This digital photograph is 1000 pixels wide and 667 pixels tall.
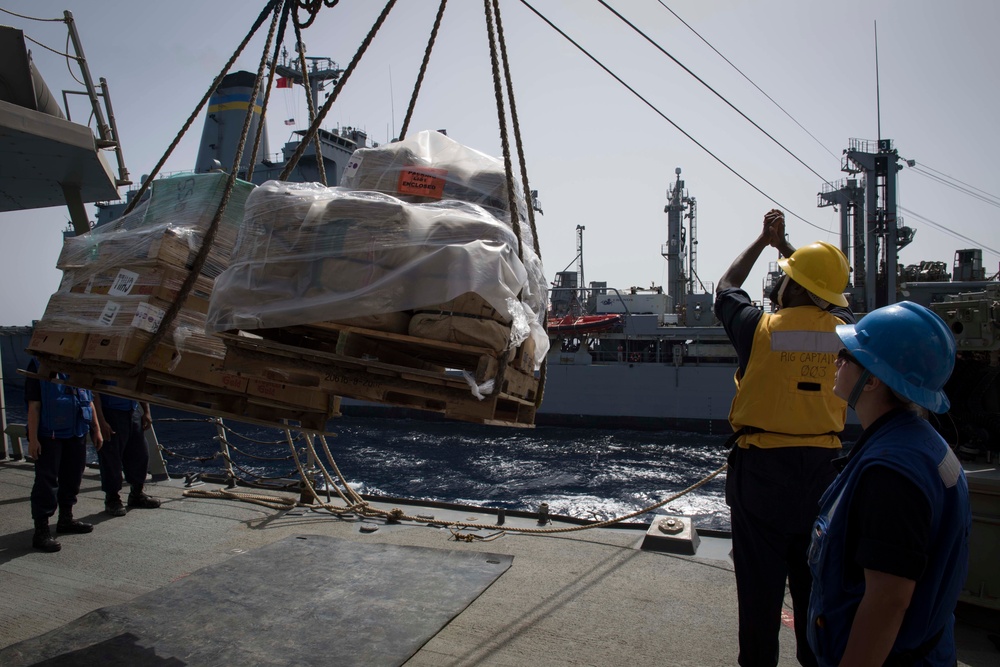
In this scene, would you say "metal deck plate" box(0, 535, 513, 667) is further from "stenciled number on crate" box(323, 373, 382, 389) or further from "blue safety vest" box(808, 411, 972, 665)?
"blue safety vest" box(808, 411, 972, 665)

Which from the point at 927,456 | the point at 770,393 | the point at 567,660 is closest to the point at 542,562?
the point at 567,660

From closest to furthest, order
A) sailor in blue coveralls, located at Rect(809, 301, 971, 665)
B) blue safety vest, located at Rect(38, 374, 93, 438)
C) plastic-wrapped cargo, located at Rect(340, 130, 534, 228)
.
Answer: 1. sailor in blue coveralls, located at Rect(809, 301, 971, 665)
2. plastic-wrapped cargo, located at Rect(340, 130, 534, 228)
3. blue safety vest, located at Rect(38, 374, 93, 438)

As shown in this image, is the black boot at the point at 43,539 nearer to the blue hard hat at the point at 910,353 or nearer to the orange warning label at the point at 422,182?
the orange warning label at the point at 422,182

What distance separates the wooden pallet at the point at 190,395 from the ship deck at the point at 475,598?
983 millimetres

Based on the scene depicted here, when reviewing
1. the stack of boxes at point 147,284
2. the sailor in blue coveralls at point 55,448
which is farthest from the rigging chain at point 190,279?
the sailor in blue coveralls at point 55,448

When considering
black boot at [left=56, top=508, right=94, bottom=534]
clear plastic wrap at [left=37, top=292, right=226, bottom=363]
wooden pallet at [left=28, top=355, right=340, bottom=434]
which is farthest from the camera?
black boot at [left=56, top=508, right=94, bottom=534]

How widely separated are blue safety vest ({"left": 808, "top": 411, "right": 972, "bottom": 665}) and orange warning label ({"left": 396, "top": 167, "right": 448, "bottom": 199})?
2.53 meters

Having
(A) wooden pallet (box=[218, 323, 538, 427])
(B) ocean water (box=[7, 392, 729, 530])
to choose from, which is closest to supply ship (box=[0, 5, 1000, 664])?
(A) wooden pallet (box=[218, 323, 538, 427])

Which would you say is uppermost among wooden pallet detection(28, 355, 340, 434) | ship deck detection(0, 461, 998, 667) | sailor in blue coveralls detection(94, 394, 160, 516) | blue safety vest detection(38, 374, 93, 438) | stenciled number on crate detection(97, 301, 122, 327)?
stenciled number on crate detection(97, 301, 122, 327)

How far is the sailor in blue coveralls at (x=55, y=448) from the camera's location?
4.80 m

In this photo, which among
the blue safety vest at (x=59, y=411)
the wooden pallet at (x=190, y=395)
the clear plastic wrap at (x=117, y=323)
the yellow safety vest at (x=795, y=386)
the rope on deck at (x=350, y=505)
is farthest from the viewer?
the rope on deck at (x=350, y=505)

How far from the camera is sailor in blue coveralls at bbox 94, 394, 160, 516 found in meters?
5.57

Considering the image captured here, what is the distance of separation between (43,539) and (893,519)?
536 cm

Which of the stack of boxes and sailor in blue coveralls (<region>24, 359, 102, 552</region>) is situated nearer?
the stack of boxes
